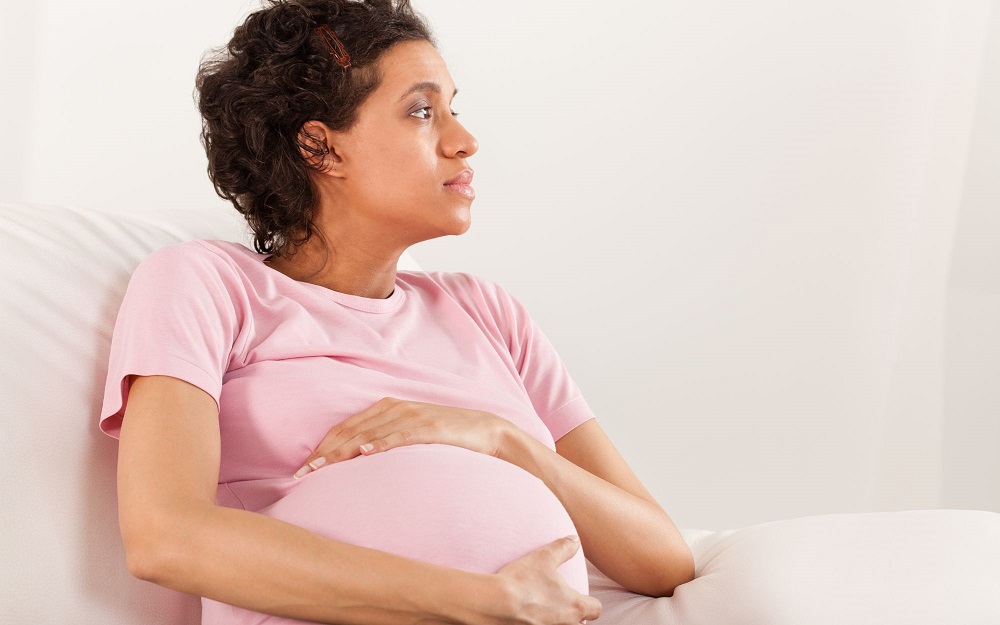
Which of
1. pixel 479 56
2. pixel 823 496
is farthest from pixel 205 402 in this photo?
pixel 823 496

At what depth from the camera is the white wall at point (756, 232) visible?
2438 millimetres

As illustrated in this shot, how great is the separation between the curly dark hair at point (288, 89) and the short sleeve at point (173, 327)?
23cm

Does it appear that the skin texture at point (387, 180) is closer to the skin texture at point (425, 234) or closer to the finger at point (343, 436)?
the skin texture at point (425, 234)

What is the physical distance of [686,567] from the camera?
1.38 meters

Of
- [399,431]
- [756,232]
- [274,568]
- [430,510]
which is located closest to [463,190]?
[399,431]

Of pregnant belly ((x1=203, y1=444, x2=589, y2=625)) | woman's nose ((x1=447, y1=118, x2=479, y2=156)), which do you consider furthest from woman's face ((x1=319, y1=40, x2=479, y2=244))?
pregnant belly ((x1=203, y1=444, x2=589, y2=625))

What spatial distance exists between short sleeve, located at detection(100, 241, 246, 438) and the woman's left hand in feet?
0.46

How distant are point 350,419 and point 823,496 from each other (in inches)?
73.5

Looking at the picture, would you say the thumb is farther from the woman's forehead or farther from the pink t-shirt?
the woman's forehead

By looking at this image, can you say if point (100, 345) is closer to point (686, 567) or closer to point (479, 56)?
point (686, 567)

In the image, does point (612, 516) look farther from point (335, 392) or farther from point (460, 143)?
point (460, 143)

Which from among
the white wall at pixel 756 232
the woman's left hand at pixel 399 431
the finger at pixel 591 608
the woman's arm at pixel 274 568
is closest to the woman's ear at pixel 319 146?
the woman's left hand at pixel 399 431

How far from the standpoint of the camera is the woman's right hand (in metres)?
0.96

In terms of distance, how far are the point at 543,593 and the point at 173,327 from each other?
1.59 feet
